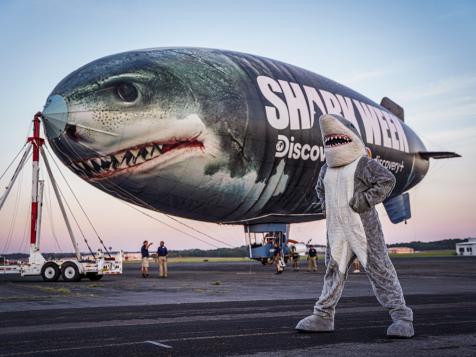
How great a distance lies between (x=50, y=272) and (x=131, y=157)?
282 inches

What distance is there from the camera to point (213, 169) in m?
20.2

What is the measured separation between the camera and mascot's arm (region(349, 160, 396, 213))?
282 inches

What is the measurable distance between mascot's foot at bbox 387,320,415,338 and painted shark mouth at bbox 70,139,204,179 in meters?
13.0

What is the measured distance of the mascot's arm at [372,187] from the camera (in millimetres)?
7152

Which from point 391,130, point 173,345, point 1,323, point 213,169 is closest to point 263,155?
point 213,169

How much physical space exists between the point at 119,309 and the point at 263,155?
1202 centimetres

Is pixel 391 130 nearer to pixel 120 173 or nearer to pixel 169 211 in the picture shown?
pixel 169 211

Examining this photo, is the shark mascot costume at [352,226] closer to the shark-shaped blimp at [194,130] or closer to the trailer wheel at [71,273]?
the shark-shaped blimp at [194,130]

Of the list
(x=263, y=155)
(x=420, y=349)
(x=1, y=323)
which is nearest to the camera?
(x=420, y=349)

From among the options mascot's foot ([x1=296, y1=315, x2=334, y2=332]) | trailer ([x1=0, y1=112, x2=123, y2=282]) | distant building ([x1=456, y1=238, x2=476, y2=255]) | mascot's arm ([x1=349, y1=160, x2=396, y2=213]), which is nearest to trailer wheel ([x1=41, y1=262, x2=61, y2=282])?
trailer ([x1=0, y1=112, x2=123, y2=282])

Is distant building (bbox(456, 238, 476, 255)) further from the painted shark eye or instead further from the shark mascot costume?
the shark mascot costume

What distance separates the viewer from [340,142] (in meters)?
7.61

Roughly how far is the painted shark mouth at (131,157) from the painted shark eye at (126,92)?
155 centimetres

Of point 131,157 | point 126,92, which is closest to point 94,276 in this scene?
point 131,157
